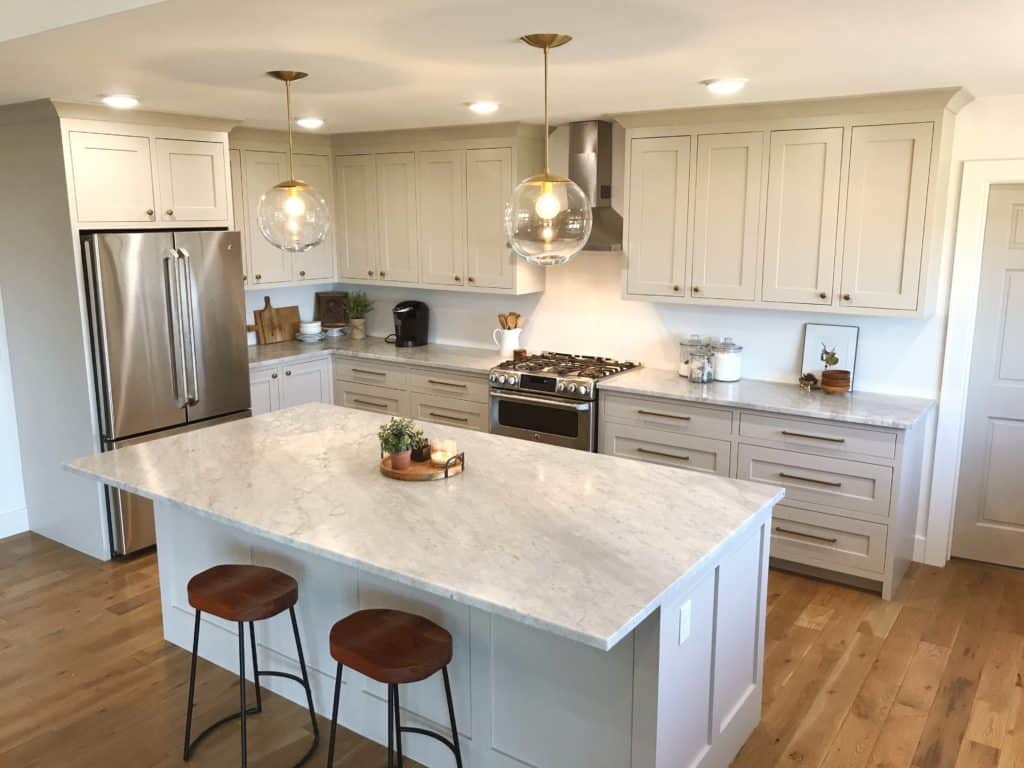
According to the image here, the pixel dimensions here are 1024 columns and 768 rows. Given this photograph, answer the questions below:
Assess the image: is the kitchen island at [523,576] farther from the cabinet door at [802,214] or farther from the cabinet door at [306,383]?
the cabinet door at [306,383]

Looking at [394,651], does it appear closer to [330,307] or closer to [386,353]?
[386,353]

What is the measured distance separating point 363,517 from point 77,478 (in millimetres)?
2861

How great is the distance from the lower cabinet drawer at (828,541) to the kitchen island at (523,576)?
1.42 meters

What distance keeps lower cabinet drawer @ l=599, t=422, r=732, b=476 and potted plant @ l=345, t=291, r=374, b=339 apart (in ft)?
8.01

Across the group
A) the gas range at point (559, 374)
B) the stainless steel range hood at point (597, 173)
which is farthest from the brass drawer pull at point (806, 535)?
the stainless steel range hood at point (597, 173)

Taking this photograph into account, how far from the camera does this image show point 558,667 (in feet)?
8.05

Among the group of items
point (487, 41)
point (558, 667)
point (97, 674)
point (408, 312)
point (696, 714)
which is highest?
point (487, 41)

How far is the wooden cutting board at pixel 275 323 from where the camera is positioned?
6.09m

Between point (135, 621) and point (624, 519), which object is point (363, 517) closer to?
point (624, 519)

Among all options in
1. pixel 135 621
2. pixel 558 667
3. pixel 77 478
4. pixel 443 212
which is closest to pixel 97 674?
pixel 135 621

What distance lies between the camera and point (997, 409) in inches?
173

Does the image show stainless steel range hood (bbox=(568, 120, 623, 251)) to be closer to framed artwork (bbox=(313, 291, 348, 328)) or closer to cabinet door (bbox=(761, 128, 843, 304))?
cabinet door (bbox=(761, 128, 843, 304))

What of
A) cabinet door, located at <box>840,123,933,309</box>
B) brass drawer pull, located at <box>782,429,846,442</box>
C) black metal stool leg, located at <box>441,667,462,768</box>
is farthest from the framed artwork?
black metal stool leg, located at <box>441,667,462,768</box>

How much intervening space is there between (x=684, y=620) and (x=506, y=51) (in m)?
1.94
